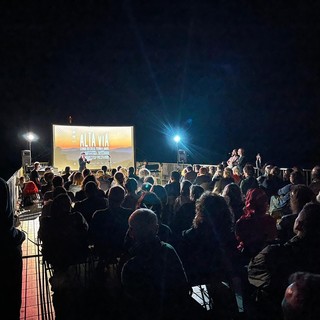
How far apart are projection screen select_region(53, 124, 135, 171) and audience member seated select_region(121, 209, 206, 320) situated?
1498 cm

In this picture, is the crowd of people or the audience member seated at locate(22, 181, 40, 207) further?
the audience member seated at locate(22, 181, 40, 207)

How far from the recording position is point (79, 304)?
335 cm

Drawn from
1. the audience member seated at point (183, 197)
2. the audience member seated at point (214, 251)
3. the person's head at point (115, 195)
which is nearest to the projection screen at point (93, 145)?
the audience member seated at point (183, 197)

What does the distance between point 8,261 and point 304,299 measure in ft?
6.84

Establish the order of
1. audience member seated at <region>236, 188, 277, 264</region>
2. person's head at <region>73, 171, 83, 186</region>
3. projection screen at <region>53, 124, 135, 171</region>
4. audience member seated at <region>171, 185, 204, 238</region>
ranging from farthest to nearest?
1. projection screen at <region>53, 124, 135, 171</region>
2. person's head at <region>73, 171, 83, 186</region>
3. audience member seated at <region>171, 185, 204, 238</region>
4. audience member seated at <region>236, 188, 277, 264</region>

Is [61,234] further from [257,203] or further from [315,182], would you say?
[315,182]

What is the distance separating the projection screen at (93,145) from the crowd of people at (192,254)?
39.7ft

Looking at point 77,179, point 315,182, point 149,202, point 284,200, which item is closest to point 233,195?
point 149,202

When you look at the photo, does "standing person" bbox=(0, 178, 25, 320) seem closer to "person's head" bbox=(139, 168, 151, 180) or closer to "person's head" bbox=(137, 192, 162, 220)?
"person's head" bbox=(137, 192, 162, 220)

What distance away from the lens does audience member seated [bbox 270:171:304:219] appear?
467 centimetres

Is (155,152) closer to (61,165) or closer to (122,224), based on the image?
(61,165)

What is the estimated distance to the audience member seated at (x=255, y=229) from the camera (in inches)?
118

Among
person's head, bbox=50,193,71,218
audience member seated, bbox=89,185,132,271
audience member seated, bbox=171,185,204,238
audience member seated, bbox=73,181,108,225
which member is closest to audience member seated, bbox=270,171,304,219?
audience member seated, bbox=171,185,204,238

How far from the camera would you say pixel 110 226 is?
3711 millimetres
